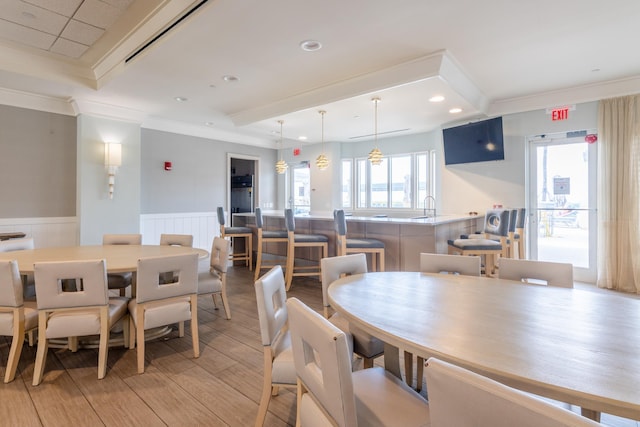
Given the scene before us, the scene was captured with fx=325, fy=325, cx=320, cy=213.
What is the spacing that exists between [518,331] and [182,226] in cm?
641

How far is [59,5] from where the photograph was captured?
113 inches

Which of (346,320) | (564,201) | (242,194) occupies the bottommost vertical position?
(346,320)

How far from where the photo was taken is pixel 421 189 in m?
6.86

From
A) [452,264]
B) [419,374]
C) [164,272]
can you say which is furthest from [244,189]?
[419,374]

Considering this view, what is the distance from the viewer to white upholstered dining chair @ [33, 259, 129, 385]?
211cm

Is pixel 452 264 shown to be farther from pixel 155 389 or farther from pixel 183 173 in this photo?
pixel 183 173

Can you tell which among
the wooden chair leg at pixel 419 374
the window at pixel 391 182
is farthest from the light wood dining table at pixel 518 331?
the window at pixel 391 182

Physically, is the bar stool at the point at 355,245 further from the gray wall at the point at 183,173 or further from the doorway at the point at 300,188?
the doorway at the point at 300,188

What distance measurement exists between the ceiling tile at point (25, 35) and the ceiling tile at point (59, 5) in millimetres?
592

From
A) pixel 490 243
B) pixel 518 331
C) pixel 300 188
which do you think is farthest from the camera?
pixel 300 188

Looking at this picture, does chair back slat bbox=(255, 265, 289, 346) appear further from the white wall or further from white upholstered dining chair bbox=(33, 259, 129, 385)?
the white wall

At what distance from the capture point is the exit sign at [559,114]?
15.6 ft

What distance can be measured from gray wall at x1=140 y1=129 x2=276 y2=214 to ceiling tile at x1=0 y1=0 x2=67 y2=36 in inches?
115

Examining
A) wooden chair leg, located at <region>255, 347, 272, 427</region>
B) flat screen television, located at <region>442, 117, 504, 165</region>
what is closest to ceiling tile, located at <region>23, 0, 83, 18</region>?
wooden chair leg, located at <region>255, 347, 272, 427</region>
